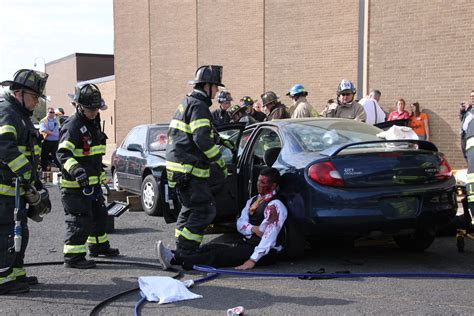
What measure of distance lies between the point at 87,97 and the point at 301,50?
1220 centimetres

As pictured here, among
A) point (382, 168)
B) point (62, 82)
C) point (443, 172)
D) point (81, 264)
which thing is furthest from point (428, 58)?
point (62, 82)

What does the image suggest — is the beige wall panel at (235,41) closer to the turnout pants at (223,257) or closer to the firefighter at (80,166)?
the firefighter at (80,166)

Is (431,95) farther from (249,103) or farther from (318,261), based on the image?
(318,261)

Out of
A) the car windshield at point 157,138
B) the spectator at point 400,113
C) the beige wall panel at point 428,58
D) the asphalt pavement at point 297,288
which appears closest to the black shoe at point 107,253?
the asphalt pavement at point 297,288

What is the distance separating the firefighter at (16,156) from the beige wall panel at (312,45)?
1213cm

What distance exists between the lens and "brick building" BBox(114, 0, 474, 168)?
526 inches

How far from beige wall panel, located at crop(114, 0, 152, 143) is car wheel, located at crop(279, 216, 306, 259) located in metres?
18.9

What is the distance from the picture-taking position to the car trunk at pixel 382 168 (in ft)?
17.2

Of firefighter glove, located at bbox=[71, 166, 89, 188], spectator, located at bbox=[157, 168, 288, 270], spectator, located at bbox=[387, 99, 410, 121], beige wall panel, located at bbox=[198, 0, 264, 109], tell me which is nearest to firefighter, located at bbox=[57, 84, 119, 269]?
firefighter glove, located at bbox=[71, 166, 89, 188]

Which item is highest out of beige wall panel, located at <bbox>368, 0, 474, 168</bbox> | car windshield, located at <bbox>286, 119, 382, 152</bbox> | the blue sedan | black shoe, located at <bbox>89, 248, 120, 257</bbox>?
beige wall panel, located at <bbox>368, 0, 474, 168</bbox>

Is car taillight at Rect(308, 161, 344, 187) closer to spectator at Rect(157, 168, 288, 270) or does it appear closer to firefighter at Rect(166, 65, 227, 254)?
spectator at Rect(157, 168, 288, 270)

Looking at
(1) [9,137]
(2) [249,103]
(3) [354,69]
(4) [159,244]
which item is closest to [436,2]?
(3) [354,69]

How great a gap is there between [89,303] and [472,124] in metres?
3.99

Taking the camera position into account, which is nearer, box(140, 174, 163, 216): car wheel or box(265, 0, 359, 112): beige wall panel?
box(140, 174, 163, 216): car wheel
